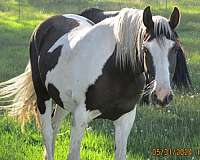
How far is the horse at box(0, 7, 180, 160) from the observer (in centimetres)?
371

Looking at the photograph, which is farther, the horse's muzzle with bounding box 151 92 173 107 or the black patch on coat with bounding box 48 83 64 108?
the black patch on coat with bounding box 48 83 64 108

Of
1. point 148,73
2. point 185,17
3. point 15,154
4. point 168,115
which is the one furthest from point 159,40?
point 185,17

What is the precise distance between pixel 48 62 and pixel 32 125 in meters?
1.77

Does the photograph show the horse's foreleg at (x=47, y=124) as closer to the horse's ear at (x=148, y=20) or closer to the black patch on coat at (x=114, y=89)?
Answer: the black patch on coat at (x=114, y=89)

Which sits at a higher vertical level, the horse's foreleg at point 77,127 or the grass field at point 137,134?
the horse's foreleg at point 77,127

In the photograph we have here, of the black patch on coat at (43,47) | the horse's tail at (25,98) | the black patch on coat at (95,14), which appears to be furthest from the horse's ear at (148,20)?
the black patch on coat at (95,14)

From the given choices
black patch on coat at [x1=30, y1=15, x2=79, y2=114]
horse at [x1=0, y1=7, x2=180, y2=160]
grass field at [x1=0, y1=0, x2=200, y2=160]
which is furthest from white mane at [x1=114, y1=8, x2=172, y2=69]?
grass field at [x1=0, y1=0, x2=200, y2=160]

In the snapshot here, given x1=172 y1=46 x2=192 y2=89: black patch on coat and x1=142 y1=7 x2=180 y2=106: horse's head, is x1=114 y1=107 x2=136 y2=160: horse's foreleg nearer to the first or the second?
x1=172 y1=46 x2=192 y2=89: black patch on coat

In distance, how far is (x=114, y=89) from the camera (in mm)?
4293

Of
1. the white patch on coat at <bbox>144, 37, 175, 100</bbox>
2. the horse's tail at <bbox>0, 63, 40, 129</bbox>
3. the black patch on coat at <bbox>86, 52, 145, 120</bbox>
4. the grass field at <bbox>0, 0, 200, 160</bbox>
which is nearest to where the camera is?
the white patch on coat at <bbox>144, 37, 175, 100</bbox>

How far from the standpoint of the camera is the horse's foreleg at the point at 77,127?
4.43 meters
